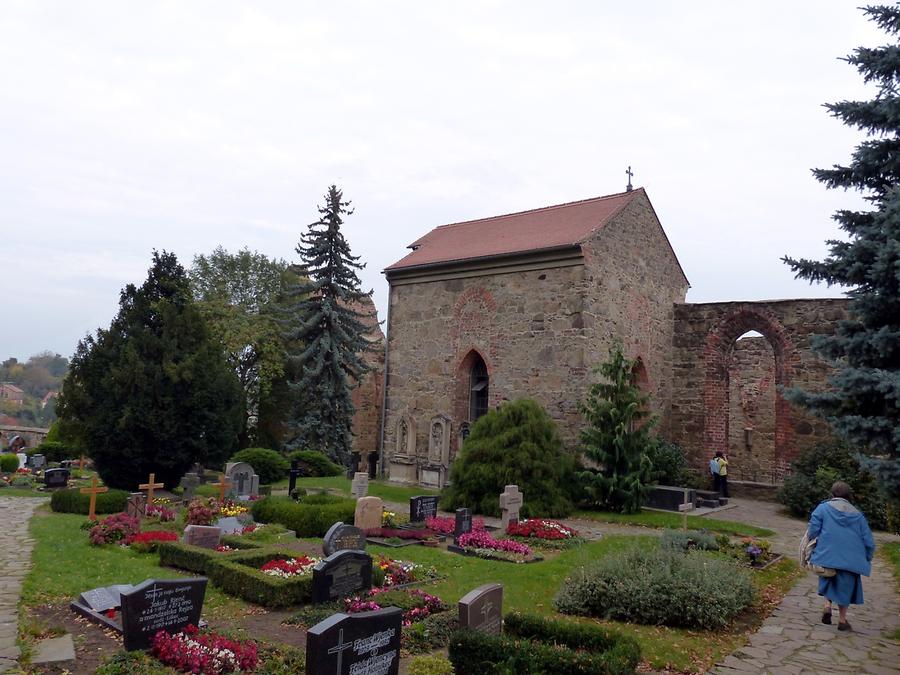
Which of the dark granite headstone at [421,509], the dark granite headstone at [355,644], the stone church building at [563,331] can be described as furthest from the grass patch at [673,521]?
the dark granite headstone at [355,644]

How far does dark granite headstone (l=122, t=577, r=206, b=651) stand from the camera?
6348 millimetres

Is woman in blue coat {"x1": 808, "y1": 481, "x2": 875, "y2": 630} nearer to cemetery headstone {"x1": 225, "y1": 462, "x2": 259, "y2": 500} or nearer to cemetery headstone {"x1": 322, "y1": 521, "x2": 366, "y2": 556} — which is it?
cemetery headstone {"x1": 322, "y1": 521, "x2": 366, "y2": 556}

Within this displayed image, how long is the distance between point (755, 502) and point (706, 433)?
106 inches

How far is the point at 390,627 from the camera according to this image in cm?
554

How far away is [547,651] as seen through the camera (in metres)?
5.68

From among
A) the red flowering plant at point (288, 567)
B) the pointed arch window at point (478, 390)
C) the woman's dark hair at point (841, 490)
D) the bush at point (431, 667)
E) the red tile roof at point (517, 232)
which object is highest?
the red tile roof at point (517, 232)

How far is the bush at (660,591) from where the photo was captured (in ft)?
25.2

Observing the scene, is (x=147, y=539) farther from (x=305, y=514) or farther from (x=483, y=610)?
(x=483, y=610)

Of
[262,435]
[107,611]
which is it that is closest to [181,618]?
[107,611]

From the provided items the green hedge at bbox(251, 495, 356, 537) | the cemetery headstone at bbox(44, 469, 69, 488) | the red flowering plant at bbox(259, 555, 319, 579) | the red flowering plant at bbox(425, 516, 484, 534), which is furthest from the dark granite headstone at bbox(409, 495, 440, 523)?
the cemetery headstone at bbox(44, 469, 69, 488)

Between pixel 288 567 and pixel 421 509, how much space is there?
5.50m

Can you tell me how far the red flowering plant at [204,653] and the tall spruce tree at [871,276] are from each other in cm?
603

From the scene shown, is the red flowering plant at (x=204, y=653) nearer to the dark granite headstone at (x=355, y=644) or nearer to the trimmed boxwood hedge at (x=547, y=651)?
the dark granite headstone at (x=355, y=644)

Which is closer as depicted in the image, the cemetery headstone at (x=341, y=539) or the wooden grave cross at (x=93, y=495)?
the cemetery headstone at (x=341, y=539)
